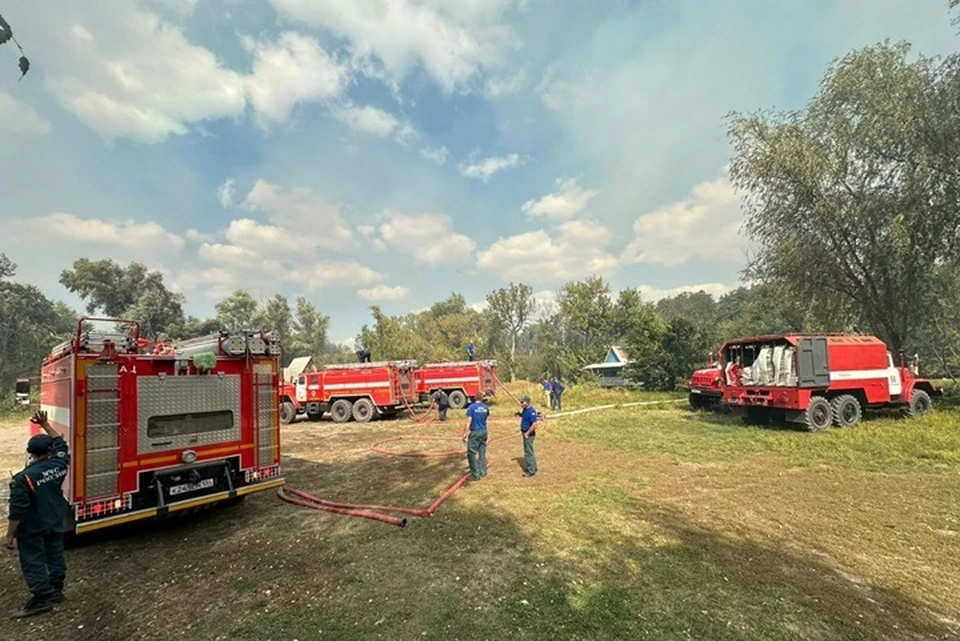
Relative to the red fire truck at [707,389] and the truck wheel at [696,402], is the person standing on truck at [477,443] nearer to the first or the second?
the red fire truck at [707,389]

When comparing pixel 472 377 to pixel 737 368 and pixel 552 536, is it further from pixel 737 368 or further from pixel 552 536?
pixel 552 536

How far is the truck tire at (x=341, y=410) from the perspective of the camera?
68.2 ft

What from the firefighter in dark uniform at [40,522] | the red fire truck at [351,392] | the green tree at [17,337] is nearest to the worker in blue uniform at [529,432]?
the firefighter in dark uniform at [40,522]

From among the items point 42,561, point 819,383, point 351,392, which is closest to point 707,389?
point 819,383

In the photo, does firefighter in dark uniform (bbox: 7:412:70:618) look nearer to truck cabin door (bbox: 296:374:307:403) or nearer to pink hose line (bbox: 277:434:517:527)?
pink hose line (bbox: 277:434:517:527)

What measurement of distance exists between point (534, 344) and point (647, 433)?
72.9 meters

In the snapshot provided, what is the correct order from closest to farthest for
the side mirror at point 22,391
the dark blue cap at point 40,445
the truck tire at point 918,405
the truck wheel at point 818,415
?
the dark blue cap at point 40,445 → the side mirror at point 22,391 → the truck wheel at point 818,415 → the truck tire at point 918,405

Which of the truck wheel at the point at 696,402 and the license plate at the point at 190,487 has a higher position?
the license plate at the point at 190,487

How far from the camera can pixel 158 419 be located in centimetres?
645

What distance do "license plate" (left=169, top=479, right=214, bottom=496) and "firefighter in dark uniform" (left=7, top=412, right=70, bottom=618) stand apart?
1453mm

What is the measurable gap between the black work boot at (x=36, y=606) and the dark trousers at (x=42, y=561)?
52 mm

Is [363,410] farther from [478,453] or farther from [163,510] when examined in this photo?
[163,510]

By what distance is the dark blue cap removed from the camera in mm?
4891

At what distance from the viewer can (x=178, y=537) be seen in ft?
22.1
